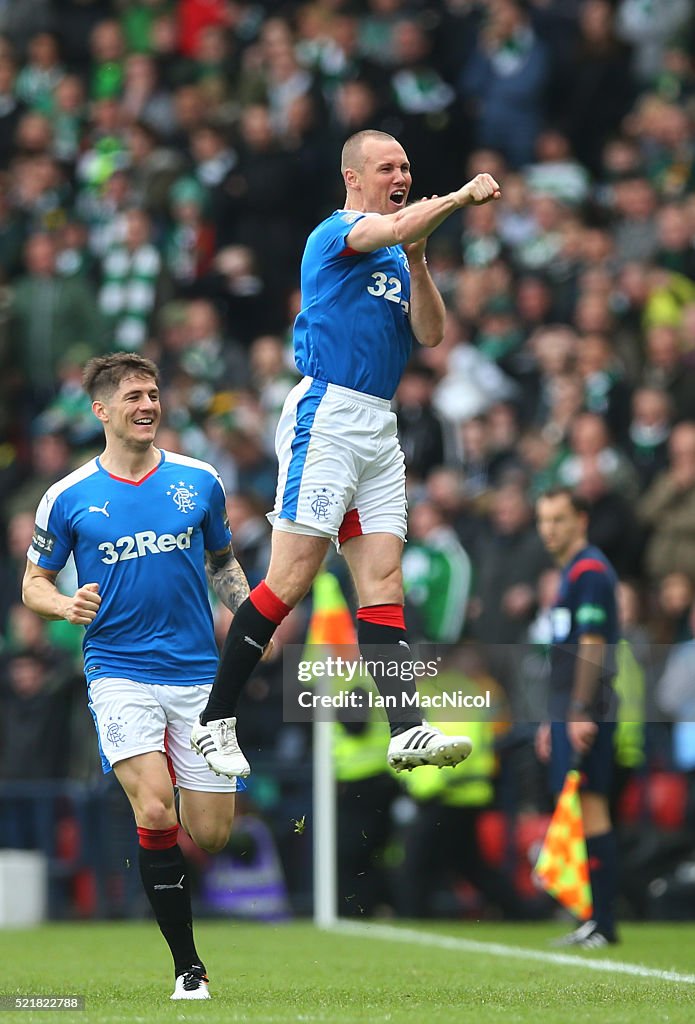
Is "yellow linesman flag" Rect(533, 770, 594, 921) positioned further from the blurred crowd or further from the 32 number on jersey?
the 32 number on jersey

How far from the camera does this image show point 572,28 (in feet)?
62.5

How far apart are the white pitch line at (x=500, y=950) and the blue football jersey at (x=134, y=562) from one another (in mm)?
2662

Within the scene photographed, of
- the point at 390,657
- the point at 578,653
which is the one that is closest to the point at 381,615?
the point at 390,657

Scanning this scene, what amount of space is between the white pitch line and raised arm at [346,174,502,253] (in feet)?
11.6

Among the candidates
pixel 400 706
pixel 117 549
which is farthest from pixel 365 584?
pixel 117 549

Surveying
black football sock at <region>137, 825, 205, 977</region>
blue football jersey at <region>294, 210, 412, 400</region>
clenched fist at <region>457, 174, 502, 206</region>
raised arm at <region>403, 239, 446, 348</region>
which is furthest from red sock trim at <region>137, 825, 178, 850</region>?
clenched fist at <region>457, 174, 502, 206</region>

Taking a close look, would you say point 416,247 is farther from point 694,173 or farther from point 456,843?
A: point 694,173

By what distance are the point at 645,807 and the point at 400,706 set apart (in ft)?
19.2

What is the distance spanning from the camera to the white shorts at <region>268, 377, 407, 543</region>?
819 centimetres

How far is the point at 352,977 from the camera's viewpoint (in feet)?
30.8

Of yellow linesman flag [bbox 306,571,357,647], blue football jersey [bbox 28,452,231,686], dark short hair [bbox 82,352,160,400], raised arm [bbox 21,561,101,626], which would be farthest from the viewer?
yellow linesman flag [bbox 306,571,357,647]

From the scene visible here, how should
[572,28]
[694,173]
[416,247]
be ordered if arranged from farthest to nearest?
[572,28], [694,173], [416,247]

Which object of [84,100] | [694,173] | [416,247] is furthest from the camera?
[84,100]

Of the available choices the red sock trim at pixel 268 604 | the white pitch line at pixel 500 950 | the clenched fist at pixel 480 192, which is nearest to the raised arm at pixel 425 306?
the clenched fist at pixel 480 192
